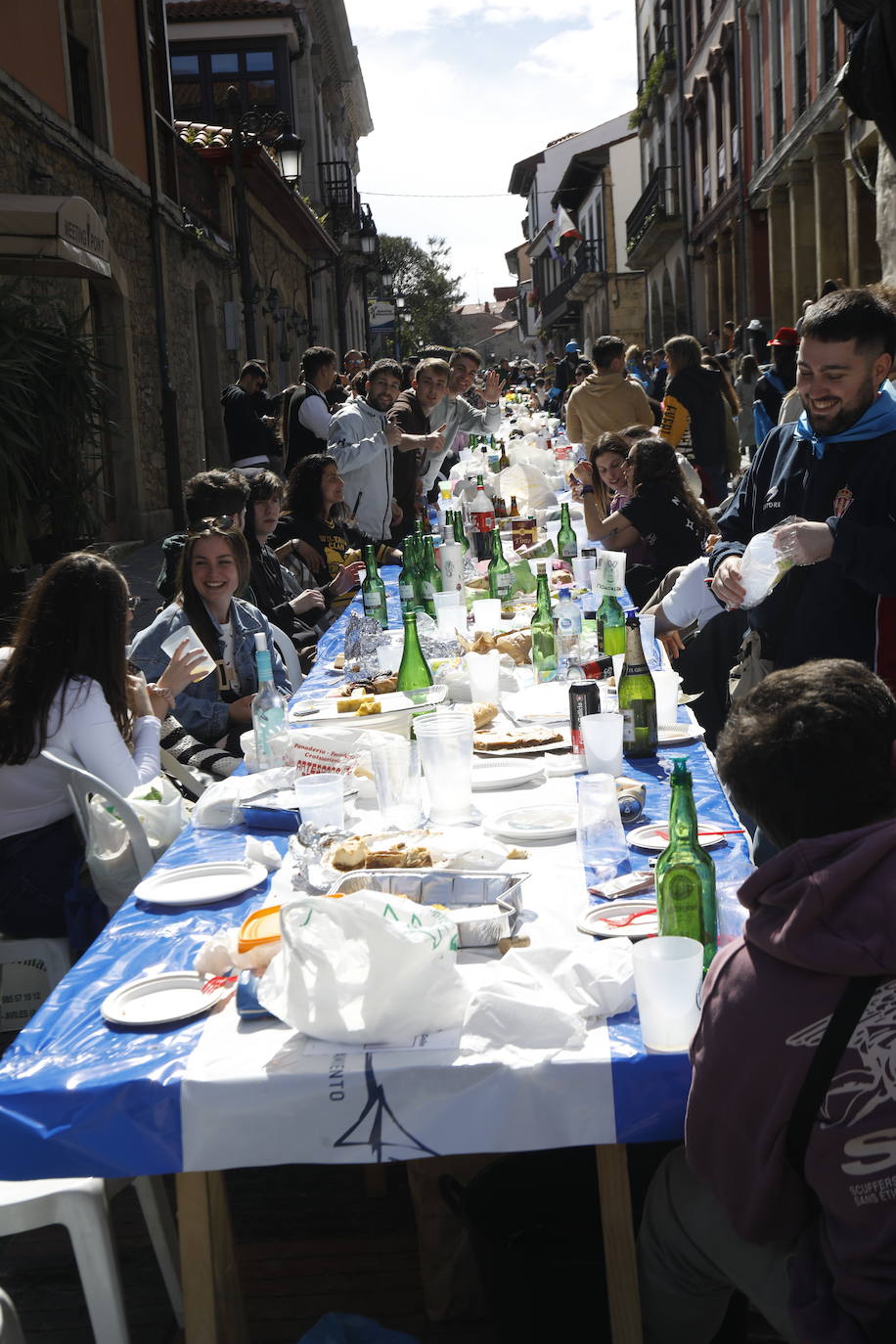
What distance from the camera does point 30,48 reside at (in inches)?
414

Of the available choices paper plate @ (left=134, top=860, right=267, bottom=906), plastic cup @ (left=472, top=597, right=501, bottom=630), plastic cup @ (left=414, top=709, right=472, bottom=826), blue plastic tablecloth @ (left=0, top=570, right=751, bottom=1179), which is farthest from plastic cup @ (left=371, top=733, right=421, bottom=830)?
plastic cup @ (left=472, top=597, right=501, bottom=630)

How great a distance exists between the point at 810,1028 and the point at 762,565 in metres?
1.72

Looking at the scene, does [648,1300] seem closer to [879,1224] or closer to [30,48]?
[879,1224]

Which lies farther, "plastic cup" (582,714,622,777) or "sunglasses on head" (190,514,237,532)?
"sunglasses on head" (190,514,237,532)

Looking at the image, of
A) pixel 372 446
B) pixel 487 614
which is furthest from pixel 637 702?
pixel 372 446

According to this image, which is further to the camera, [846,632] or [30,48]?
[30,48]

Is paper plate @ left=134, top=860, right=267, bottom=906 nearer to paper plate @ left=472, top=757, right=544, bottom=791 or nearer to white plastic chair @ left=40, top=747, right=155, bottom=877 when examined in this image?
white plastic chair @ left=40, top=747, right=155, bottom=877

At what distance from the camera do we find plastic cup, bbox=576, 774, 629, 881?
234cm

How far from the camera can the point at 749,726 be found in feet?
5.66

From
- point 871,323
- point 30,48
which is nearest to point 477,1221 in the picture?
point 871,323

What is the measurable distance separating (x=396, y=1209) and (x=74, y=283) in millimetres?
10476

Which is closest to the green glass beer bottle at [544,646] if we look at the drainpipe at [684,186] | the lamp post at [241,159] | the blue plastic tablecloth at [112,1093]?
the blue plastic tablecloth at [112,1093]

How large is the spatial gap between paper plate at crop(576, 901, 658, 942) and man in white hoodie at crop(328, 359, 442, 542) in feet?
18.9

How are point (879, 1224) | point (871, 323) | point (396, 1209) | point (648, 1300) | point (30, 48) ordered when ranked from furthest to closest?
point (30, 48)
point (871, 323)
point (396, 1209)
point (648, 1300)
point (879, 1224)
